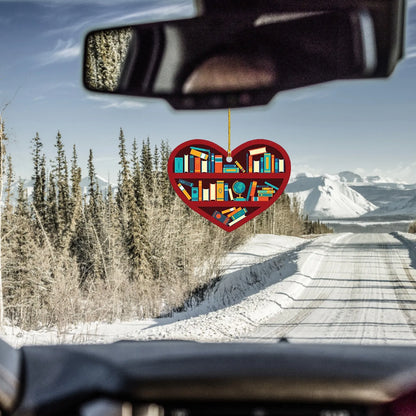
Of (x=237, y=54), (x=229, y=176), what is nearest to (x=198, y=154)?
(x=229, y=176)

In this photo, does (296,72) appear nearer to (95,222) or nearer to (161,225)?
(161,225)

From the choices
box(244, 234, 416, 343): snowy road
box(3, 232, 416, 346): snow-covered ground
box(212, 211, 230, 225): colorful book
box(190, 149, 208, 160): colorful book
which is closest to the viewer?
box(3, 232, 416, 346): snow-covered ground

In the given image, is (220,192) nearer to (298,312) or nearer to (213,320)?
(298,312)

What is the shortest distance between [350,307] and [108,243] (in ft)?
64.8

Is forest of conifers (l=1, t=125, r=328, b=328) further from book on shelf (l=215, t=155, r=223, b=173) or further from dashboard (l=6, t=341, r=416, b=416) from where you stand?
dashboard (l=6, t=341, r=416, b=416)

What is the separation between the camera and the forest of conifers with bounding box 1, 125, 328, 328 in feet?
30.4

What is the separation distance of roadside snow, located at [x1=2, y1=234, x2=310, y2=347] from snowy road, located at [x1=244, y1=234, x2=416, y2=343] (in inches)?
13.0

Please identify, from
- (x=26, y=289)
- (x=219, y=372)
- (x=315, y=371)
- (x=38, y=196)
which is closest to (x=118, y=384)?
(x=219, y=372)

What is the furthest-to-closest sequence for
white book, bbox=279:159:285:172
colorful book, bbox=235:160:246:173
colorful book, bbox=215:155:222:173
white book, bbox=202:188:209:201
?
white book, bbox=202:188:209:201 < white book, bbox=279:159:285:172 < colorful book, bbox=235:160:246:173 < colorful book, bbox=215:155:222:173

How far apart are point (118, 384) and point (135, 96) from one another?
1304mm

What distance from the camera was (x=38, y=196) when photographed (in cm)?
4381

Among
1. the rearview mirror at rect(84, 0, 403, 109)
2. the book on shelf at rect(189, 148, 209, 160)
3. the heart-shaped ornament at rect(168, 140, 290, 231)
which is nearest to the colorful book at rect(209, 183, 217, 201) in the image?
the heart-shaped ornament at rect(168, 140, 290, 231)

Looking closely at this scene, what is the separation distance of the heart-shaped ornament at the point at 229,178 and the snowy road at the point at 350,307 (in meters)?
2.24

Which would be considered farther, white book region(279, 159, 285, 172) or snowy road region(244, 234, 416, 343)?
white book region(279, 159, 285, 172)
